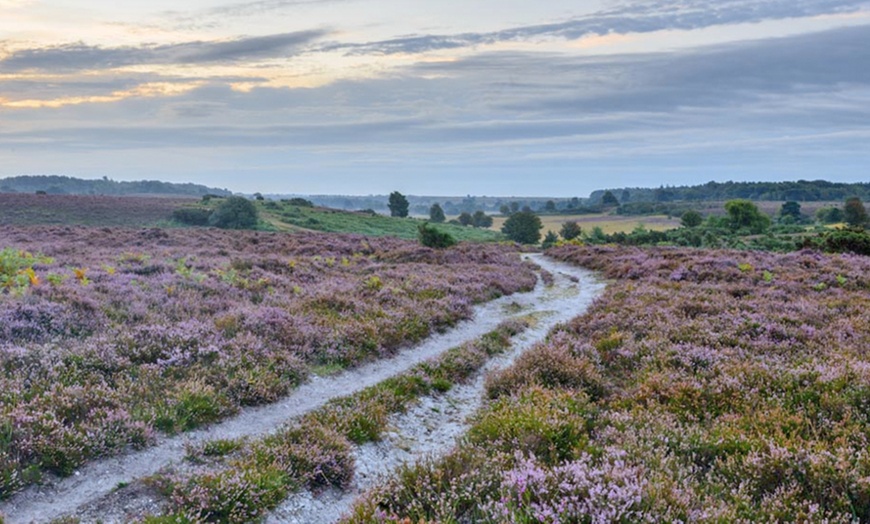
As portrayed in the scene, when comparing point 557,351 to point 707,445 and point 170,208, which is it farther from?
point 170,208

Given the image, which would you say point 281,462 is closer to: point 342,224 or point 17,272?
point 17,272

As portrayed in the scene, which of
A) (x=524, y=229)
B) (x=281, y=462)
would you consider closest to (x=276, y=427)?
(x=281, y=462)

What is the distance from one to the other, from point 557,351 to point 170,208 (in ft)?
252

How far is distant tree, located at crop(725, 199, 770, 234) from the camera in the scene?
8062 centimetres

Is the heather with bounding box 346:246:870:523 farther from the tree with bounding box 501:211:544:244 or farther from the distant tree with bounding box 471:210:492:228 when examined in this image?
the distant tree with bounding box 471:210:492:228

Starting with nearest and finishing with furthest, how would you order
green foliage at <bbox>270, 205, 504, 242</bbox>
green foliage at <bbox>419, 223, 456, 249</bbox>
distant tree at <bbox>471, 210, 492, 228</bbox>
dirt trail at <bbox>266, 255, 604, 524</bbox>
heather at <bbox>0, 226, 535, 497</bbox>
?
dirt trail at <bbox>266, 255, 604, 524</bbox>
heather at <bbox>0, 226, 535, 497</bbox>
green foliage at <bbox>419, 223, 456, 249</bbox>
green foliage at <bbox>270, 205, 504, 242</bbox>
distant tree at <bbox>471, 210, 492, 228</bbox>

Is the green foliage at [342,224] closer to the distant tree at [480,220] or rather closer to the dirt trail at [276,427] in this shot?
the distant tree at [480,220]

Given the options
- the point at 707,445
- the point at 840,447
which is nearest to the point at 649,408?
the point at 707,445

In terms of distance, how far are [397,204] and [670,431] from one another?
120409 mm

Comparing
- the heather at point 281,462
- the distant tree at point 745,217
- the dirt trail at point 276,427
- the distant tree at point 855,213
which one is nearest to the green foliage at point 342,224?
the distant tree at point 745,217

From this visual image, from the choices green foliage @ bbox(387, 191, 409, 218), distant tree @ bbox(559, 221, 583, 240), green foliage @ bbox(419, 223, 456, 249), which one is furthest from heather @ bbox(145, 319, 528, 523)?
green foliage @ bbox(387, 191, 409, 218)

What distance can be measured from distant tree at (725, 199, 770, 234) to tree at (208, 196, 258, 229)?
240 feet

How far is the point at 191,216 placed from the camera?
7194 centimetres

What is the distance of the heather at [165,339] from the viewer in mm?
7352
